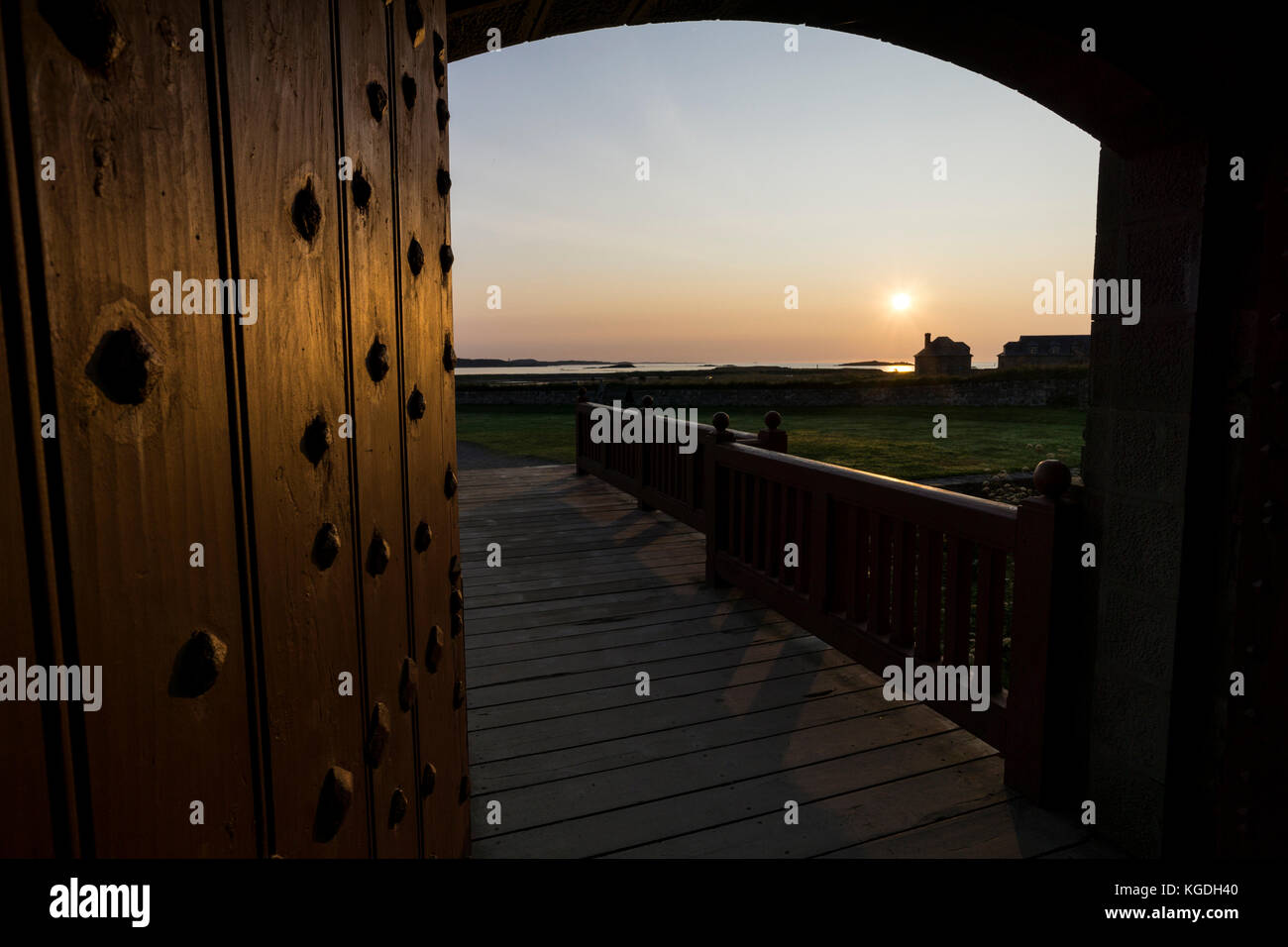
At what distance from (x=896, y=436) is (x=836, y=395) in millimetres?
10977

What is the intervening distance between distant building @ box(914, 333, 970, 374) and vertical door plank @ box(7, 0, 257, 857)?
4250cm

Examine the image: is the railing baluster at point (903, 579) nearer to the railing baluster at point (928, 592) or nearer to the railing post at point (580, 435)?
the railing baluster at point (928, 592)

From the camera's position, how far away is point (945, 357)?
39812mm

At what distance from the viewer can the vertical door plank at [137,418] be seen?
518 mm

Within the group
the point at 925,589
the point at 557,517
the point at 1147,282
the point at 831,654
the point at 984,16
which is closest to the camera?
the point at 984,16

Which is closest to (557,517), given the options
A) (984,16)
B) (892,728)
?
(892,728)

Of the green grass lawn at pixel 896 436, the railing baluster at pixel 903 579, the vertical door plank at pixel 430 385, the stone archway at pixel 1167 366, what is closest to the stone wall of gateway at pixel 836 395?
the green grass lawn at pixel 896 436

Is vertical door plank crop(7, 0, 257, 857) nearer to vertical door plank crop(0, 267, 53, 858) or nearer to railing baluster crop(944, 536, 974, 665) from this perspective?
vertical door plank crop(0, 267, 53, 858)

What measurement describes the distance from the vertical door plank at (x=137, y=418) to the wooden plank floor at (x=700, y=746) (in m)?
1.66

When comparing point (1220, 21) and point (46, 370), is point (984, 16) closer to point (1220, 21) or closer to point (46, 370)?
point (1220, 21)

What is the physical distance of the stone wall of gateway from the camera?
2209cm

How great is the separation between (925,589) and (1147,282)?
1299 mm

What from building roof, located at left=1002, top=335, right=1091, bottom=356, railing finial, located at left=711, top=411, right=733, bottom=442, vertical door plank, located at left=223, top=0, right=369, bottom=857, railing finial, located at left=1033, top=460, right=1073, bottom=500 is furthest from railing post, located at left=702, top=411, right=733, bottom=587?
building roof, located at left=1002, top=335, right=1091, bottom=356
